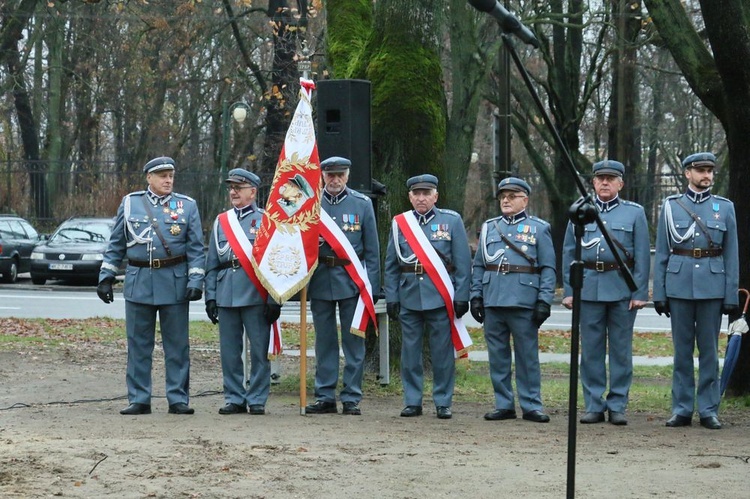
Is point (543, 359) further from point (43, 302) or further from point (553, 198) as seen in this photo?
point (553, 198)

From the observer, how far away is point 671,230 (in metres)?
10.3

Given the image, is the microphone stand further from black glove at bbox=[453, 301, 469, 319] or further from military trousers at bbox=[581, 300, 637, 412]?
black glove at bbox=[453, 301, 469, 319]

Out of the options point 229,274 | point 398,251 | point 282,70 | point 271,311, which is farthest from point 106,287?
point 282,70

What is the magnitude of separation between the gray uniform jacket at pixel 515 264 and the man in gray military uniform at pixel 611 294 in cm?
19

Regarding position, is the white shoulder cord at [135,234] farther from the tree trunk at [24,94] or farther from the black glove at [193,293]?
the tree trunk at [24,94]

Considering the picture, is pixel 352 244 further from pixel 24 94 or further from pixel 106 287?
pixel 24 94

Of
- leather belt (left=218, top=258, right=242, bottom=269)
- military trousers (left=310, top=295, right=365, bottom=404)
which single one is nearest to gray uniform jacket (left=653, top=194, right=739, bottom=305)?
military trousers (left=310, top=295, right=365, bottom=404)

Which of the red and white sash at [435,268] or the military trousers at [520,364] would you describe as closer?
the military trousers at [520,364]

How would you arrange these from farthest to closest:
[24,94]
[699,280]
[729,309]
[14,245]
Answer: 1. [24,94]
2. [14,245]
3. [729,309]
4. [699,280]

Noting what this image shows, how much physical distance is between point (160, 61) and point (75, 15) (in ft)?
10.1

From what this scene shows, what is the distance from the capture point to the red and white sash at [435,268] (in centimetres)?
1070

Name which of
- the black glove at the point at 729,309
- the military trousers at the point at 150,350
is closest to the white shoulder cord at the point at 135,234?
the military trousers at the point at 150,350

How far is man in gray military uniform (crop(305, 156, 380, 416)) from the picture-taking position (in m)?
10.8

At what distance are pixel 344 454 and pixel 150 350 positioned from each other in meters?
2.92
